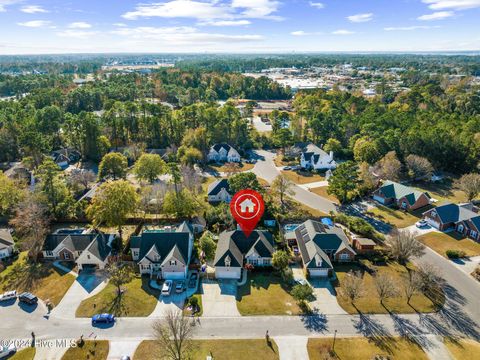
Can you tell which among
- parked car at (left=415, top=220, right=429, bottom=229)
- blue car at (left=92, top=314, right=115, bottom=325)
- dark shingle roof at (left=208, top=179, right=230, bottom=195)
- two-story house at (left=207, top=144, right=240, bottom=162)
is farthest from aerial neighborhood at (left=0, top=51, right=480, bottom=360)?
two-story house at (left=207, top=144, right=240, bottom=162)

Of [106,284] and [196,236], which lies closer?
[106,284]

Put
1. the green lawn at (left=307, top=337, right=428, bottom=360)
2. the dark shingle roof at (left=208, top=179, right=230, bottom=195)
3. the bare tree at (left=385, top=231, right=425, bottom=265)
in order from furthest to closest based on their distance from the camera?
the dark shingle roof at (left=208, top=179, right=230, bottom=195) → the bare tree at (left=385, top=231, right=425, bottom=265) → the green lawn at (left=307, top=337, right=428, bottom=360)

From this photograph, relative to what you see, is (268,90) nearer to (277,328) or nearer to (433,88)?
(433,88)

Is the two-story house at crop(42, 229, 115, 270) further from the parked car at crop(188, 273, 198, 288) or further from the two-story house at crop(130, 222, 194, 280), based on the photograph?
the parked car at crop(188, 273, 198, 288)

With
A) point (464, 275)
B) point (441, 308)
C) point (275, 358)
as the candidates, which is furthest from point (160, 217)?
point (464, 275)

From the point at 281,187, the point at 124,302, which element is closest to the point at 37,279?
the point at 124,302
